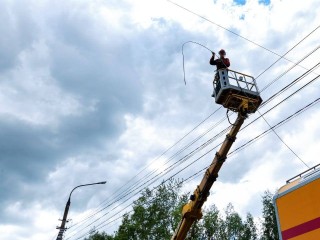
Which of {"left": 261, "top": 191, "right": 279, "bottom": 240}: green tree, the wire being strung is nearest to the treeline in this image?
{"left": 261, "top": 191, "right": 279, "bottom": 240}: green tree

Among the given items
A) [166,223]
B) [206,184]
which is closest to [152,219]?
[166,223]

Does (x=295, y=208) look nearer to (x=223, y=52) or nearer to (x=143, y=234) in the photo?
(x=223, y=52)

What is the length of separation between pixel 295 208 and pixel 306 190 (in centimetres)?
52

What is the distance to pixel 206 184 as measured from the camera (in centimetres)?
1360

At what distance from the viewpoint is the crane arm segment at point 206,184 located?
43.1 ft

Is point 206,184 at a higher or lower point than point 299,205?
higher

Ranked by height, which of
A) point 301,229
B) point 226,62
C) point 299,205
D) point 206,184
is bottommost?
point 301,229

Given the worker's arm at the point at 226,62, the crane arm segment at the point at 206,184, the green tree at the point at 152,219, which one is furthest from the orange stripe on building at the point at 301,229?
the green tree at the point at 152,219

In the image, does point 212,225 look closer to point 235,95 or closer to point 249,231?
point 249,231

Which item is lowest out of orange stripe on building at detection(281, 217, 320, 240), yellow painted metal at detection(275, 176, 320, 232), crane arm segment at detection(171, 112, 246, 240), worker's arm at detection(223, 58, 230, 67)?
orange stripe on building at detection(281, 217, 320, 240)

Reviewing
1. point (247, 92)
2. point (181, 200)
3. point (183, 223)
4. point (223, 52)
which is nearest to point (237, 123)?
point (247, 92)

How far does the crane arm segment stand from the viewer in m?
13.1

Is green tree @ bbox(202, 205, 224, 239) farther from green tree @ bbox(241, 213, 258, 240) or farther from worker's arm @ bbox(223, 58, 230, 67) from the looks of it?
worker's arm @ bbox(223, 58, 230, 67)

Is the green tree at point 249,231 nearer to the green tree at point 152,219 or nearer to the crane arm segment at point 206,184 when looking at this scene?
the green tree at point 152,219
